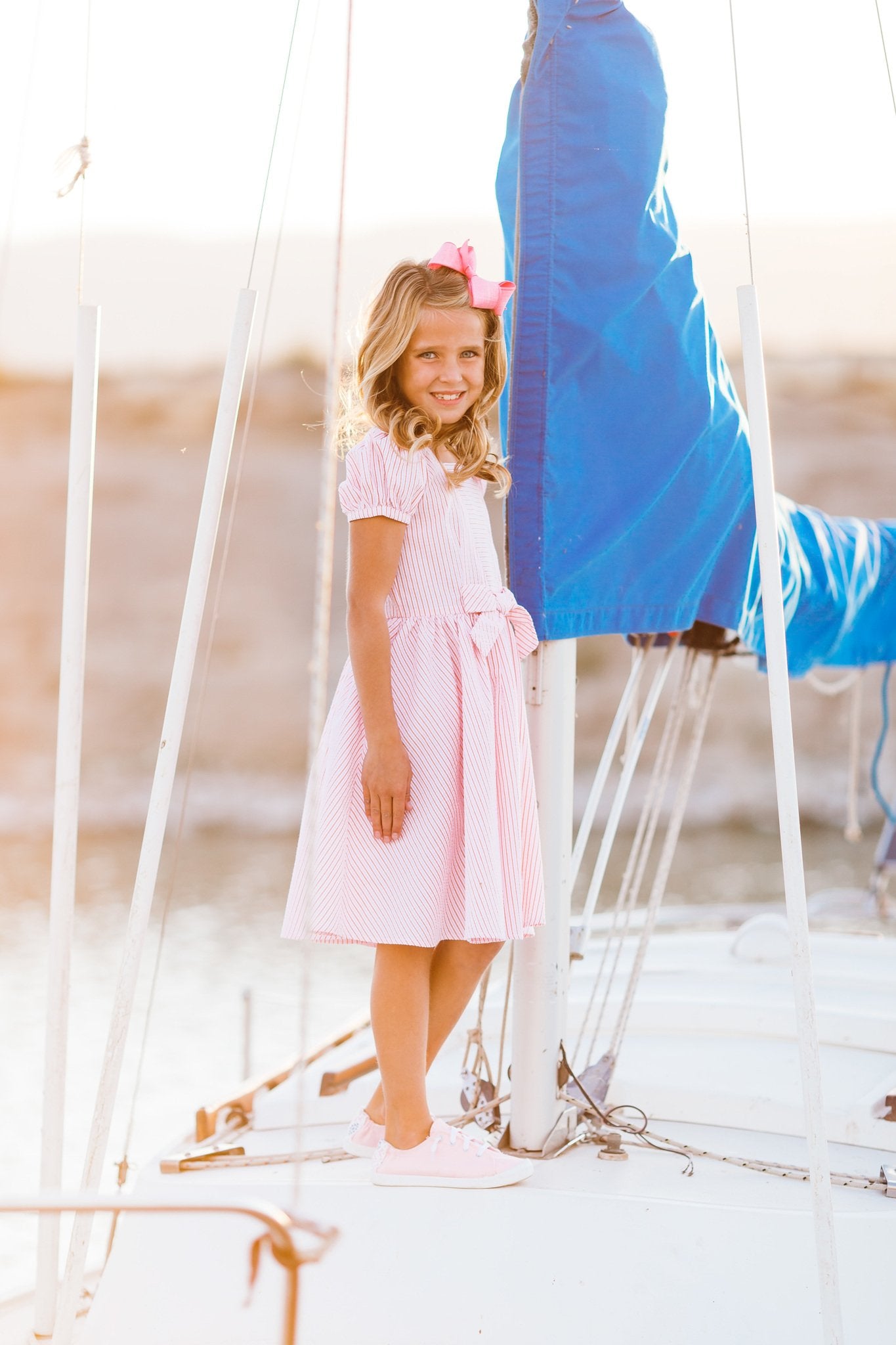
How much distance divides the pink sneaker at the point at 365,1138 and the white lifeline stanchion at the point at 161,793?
10.8 inches

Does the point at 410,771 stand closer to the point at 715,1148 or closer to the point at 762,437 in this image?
the point at 762,437

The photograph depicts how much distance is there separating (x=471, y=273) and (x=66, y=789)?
2.36 feet

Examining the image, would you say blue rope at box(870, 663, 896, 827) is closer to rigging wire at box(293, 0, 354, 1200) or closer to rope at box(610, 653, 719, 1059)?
rope at box(610, 653, 719, 1059)

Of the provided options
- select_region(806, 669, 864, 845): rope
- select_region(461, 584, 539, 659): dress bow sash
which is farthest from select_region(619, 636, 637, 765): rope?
select_region(806, 669, 864, 845): rope

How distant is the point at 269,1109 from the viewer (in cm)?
190

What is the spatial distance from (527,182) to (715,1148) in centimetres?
117

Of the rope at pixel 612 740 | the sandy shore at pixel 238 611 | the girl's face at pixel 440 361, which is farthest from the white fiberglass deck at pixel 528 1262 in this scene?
the sandy shore at pixel 238 611

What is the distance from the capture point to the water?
409 centimetres

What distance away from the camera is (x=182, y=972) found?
263 inches

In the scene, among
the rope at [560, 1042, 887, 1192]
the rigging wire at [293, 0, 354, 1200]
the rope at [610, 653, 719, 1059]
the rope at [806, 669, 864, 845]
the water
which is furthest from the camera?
the water

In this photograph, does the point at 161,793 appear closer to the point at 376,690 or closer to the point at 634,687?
the point at 376,690

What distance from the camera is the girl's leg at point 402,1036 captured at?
143 centimetres

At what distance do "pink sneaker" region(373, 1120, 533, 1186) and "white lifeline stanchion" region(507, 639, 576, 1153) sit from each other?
0.13m

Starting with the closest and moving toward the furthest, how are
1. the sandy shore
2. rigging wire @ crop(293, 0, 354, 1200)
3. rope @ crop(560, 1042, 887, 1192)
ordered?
rigging wire @ crop(293, 0, 354, 1200) < rope @ crop(560, 1042, 887, 1192) < the sandy shore
